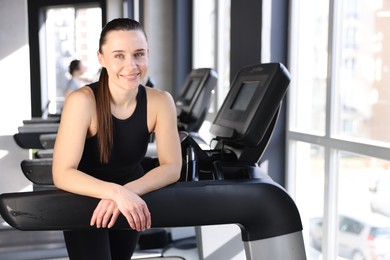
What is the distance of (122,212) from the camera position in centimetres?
127

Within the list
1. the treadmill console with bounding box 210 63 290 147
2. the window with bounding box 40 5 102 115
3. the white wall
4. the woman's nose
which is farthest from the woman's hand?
the window with bounding box 40 5 102 115

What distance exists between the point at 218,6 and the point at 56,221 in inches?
134

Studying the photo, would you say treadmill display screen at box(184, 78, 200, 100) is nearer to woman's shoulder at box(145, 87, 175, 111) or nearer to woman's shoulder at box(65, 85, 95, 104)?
woman's shoulder at box(145, 87, 175, 111)

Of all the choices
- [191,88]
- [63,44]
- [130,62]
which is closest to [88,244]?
[130,62]

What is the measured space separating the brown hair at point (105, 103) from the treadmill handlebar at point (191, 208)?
0.70 feet

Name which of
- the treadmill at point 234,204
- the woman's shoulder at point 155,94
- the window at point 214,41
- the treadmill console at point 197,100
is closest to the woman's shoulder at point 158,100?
the woman's shoulder at point 155,94

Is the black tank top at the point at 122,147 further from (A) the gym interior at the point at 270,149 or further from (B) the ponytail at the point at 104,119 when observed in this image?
(A) the gym interior at the point at 270,149

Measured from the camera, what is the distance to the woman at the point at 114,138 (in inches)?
51.1

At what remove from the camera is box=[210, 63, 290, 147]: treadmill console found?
1.61 m

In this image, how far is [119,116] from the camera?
1502 mm

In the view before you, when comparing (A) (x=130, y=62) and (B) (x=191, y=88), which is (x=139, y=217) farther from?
(B) (x=191, y=88)

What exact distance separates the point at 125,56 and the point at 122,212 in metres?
0.39

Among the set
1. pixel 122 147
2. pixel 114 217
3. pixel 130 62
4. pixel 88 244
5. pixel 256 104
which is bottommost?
pixel 88 244

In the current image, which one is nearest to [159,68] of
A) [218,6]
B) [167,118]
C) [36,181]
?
[218,6]
